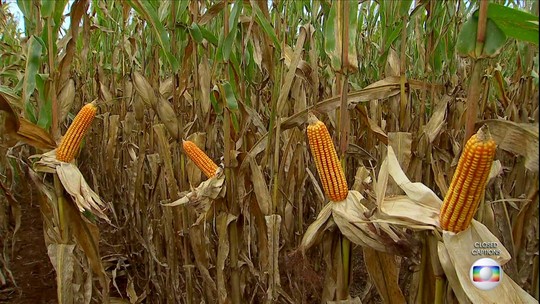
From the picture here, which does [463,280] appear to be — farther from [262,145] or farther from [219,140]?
[219,140]

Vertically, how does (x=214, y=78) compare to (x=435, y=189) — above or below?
above

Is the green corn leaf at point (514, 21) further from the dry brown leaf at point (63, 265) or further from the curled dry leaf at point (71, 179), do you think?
the dry brown leaf at point (63, 265)

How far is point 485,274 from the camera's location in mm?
1485

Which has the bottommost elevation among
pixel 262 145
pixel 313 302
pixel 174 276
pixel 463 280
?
pixel 313 302

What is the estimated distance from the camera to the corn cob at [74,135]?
219cm

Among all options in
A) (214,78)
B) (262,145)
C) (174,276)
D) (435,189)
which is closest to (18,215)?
(174,276)

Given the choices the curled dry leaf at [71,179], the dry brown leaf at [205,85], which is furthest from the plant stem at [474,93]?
the curled dry leaf at [71,179]

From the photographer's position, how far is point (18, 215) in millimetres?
3248

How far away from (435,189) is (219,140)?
1695 mm

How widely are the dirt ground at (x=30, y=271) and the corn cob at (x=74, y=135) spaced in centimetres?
191

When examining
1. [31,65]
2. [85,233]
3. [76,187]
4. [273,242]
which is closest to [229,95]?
[273,242]

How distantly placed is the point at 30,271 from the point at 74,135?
259cm

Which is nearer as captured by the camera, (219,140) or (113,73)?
(219,140)

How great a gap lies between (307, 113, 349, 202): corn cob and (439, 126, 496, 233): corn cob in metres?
0.42
